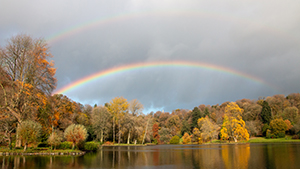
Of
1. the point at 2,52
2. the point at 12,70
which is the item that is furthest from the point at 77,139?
the point at 2,52

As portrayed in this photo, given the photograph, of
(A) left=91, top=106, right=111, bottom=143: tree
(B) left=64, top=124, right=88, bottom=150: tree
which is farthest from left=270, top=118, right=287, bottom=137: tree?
(B) left=64, top=124, right=88, bottom=150: tree

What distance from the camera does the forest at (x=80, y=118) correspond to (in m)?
33.1

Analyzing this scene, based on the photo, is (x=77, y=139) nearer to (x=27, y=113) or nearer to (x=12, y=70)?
(x=27, y=113)

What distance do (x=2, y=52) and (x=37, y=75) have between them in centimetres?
610

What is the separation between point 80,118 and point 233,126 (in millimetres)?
50215

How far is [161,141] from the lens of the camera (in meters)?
93.1

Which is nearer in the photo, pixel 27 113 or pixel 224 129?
pixel 27 113

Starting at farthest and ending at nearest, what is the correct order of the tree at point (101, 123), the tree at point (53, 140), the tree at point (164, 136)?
the tree at point (164, 136) → the tree at point (101, 123) → the tree at point (53, 140)

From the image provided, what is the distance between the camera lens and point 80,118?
68.3m

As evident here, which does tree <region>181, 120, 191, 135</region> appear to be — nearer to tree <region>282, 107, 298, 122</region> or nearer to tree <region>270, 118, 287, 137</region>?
tree <region>270, 118, 287, 137</region>

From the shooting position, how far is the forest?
109 feet

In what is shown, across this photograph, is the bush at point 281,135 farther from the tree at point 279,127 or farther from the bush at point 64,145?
the bush at point 64,145

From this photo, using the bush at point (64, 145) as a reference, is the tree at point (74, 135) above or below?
above

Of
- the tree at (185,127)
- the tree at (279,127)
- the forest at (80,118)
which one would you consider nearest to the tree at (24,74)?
the forest at (80,118)
